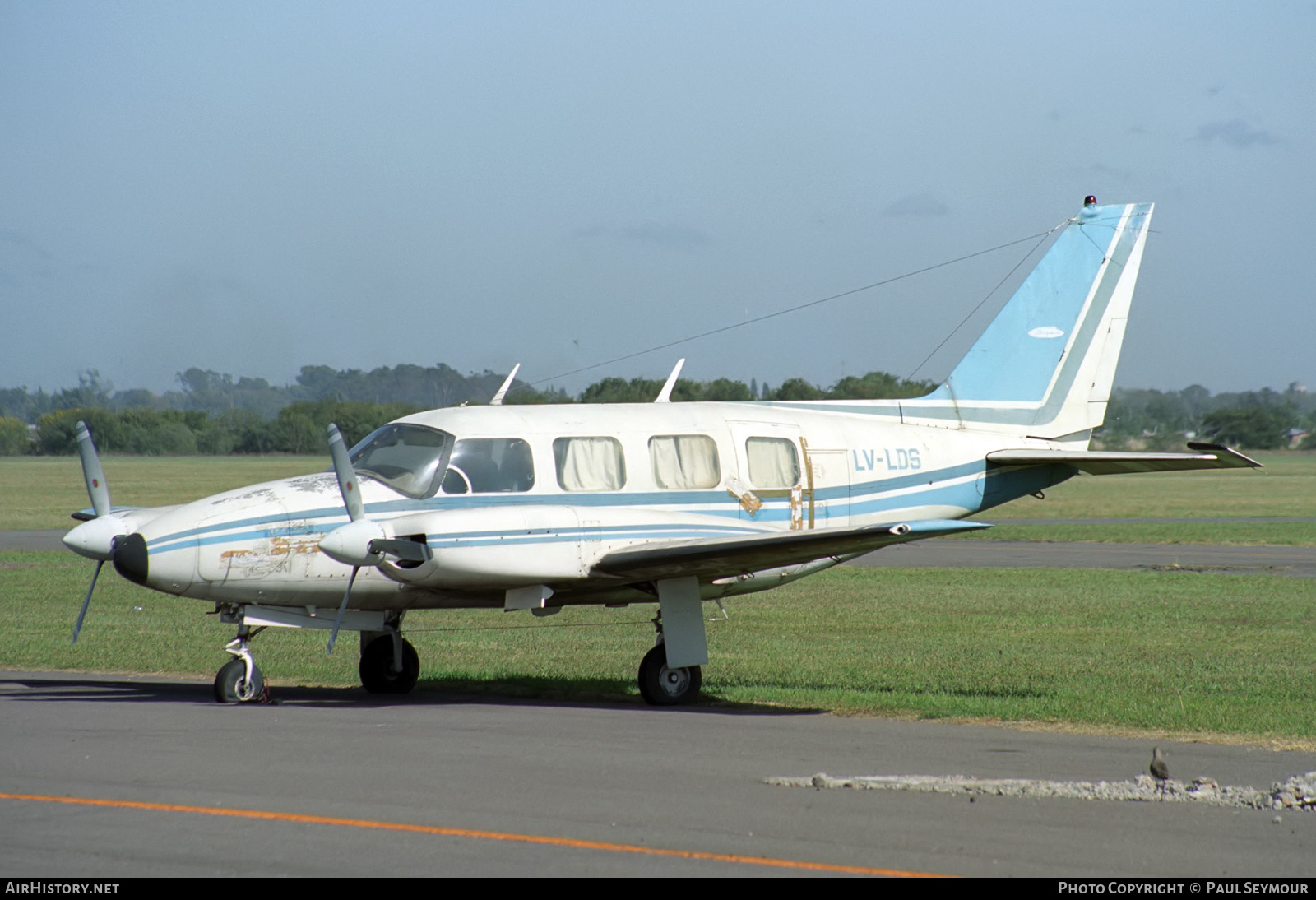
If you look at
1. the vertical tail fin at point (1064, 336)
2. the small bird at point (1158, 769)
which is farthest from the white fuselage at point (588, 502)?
the small bird at point (1158, 769)

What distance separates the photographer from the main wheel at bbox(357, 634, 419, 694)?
45.6ft

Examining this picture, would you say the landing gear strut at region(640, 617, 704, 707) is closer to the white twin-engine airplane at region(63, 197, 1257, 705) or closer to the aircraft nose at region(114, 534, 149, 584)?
the white twin-engine airplane at region(63, 197, 1257, 705)

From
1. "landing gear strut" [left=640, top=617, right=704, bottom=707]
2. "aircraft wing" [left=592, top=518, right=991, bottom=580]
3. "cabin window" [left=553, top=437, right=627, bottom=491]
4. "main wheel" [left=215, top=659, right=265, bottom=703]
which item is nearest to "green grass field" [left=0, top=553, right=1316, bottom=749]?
"landing gear strut" [left=640, top=617, right=704, bottom=707]

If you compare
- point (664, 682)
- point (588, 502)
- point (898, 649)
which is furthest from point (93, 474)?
point (898, 649)

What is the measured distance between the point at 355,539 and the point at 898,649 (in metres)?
9.28

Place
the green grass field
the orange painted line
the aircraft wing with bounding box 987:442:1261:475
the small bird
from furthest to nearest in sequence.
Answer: the aircraft wing with bounding box 987:442:1261:475
the green grass field
the small bird
the orange painted line

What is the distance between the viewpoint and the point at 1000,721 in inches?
483

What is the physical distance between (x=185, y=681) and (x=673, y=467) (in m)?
6.33

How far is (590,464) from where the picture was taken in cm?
1323

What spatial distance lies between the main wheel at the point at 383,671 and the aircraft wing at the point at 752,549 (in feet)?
9.68

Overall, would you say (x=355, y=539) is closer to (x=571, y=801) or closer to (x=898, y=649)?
(x=571, y=801)

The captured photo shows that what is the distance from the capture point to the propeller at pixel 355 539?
36.5 ft

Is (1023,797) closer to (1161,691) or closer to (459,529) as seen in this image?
(459,529)

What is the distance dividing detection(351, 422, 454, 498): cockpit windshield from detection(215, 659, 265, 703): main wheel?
226 centimetres
